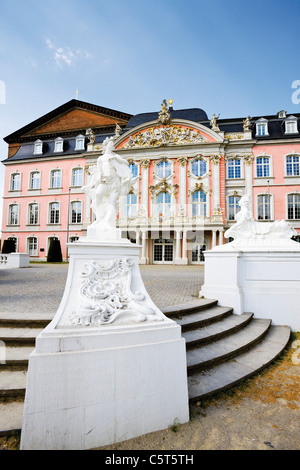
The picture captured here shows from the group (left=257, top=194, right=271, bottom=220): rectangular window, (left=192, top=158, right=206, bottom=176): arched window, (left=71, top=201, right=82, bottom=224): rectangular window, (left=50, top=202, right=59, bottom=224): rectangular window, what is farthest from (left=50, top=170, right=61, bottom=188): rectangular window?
(left=257, top=194, right=271, bottom=220): rectangular window

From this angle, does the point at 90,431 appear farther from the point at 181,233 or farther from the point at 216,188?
the point at 216,188

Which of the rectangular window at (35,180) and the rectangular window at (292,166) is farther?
the rectangular window at (35,180)

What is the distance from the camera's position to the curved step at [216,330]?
331cm

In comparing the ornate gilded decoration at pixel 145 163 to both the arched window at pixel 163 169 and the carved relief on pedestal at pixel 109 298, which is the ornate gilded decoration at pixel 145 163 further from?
the carved relief on pedestal at pixel 109 298

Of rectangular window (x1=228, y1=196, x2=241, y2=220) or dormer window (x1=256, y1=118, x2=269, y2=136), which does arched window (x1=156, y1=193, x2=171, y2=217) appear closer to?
rectangular window (x1=228, y1=196, x2=241, y2=220)

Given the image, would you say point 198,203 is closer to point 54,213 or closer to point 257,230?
point 54,213

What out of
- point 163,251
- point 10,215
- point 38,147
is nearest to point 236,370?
point 163,251

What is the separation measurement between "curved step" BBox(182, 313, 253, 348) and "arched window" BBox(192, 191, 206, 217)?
2088 cm

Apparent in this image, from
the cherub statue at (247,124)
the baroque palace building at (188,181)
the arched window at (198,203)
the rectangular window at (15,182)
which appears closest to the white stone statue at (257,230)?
the baroque palace building at (188,181)

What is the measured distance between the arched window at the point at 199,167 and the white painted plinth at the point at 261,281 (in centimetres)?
2150

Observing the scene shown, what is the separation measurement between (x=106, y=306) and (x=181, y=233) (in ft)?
73.1

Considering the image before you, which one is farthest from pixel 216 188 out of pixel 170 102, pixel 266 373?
pixel 266 373

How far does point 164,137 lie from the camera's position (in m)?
25.8

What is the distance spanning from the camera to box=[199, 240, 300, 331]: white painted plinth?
481 centimetres
